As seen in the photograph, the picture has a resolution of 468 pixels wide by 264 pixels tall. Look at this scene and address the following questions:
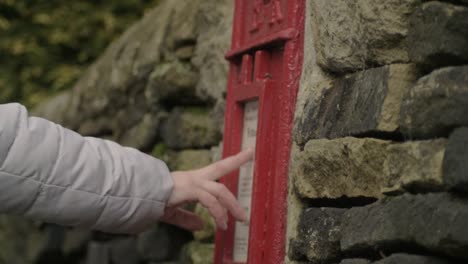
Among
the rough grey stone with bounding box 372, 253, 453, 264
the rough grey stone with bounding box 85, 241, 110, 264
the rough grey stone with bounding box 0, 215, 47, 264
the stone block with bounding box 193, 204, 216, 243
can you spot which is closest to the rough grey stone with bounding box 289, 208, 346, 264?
the rough grey stone with bounding box 372, 253, 453, 264

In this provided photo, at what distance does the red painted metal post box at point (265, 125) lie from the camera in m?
2.21

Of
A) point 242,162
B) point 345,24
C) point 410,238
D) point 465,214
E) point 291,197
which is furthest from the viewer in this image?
point 242,162

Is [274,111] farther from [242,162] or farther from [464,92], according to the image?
[464,92]

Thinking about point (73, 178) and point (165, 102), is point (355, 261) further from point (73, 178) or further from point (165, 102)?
point (165, 102)

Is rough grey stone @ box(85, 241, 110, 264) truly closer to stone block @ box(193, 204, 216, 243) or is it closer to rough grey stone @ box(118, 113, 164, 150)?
rough grey stone @ box(118, 113, 164, 150)

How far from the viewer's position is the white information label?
2369 millimetres

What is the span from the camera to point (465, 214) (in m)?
1.49

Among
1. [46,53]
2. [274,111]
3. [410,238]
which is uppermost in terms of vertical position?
[46,53]

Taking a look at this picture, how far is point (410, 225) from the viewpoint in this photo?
1627mm

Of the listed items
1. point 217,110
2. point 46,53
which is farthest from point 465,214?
point 46,53

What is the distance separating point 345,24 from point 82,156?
0.72m

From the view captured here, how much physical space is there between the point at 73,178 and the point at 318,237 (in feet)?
2.03

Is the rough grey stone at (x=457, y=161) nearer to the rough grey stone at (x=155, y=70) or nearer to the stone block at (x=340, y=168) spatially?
the stone block at (x=340, y=168)

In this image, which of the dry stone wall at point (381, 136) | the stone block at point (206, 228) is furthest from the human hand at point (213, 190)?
the stone block at point (206, 228)
